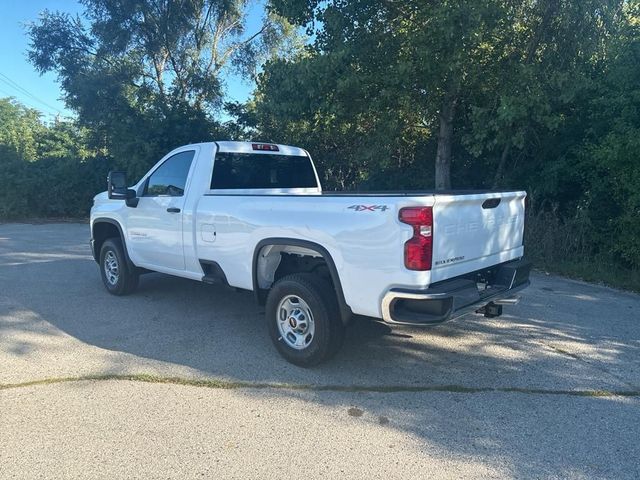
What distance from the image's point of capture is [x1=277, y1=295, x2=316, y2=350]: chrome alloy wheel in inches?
179

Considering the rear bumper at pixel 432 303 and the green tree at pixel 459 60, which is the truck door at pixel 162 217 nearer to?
the rear bumper at pixel 432 303

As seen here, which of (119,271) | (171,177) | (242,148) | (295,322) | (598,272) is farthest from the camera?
(598,272)

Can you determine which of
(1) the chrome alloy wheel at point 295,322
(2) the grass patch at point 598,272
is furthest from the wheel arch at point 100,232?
(2) the grass patch at point 598,272

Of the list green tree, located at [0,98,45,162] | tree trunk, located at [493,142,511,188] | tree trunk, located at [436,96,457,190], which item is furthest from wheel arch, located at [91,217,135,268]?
green tree, located at [0,98,45,162]

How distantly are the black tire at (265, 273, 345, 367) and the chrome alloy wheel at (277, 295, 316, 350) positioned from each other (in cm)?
3

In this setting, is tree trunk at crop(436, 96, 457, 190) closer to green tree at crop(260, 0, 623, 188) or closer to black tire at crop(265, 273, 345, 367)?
green tree at crop(260, 0, 623, 188)

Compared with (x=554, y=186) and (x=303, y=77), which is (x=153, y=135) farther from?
(x=554, y=186)

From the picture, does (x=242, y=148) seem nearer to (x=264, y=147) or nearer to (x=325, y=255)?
(x=264, y=147)

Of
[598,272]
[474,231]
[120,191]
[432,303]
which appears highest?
[120,191]

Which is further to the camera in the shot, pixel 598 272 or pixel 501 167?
pixel 501 167

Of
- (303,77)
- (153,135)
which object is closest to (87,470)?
(303,77)

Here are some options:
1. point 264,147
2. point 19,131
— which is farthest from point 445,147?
point 19,131

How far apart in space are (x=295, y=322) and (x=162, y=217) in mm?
2413

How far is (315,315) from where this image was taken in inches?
171
